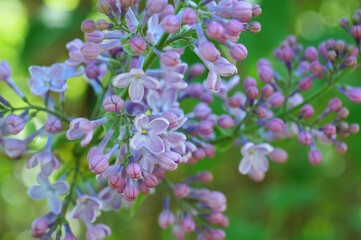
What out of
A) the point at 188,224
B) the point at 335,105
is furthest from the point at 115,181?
the point at 335,105

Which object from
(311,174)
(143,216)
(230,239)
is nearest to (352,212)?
(311,174)

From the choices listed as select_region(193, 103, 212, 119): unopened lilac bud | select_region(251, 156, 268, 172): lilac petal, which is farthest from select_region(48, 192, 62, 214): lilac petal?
select_region(251, 156, 268, 172): lilac petal

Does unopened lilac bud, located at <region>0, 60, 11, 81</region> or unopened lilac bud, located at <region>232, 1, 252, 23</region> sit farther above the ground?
unopened lilac bud, located at <region>232, 1, 252, 23</region>

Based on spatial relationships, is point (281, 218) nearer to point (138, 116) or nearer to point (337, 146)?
point (337, 146)

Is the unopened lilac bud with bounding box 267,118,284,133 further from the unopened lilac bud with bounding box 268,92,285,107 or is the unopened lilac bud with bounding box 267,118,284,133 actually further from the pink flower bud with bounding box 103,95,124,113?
the pink flower bud with bounding box 103,95,124,113

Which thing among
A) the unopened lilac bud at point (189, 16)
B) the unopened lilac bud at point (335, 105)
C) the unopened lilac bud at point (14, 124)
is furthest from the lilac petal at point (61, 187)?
the unopened lilac bud at point (335, 105)

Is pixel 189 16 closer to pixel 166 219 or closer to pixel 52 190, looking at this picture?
pixel 52 190

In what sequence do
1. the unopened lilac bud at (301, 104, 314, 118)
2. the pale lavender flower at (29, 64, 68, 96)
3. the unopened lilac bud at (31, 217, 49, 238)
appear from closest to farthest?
the unopened lilac bud at (31, 217, 49, 238) < the pale lavender flower at (29, 64, 68, 96) < the unopened lilac bud at (301, 104, 314, 118)
